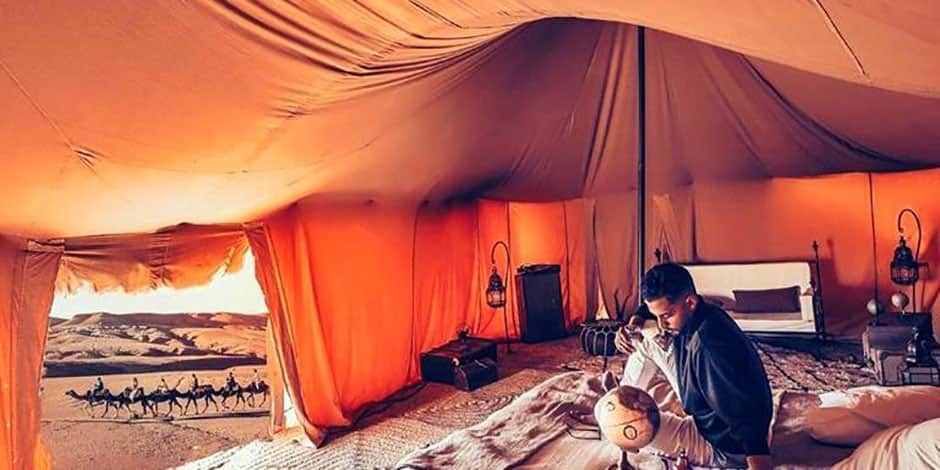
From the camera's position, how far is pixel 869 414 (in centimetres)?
241

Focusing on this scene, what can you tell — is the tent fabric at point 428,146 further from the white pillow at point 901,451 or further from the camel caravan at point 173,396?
the white pillow at point 901,451

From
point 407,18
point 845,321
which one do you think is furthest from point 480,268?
point 407,18

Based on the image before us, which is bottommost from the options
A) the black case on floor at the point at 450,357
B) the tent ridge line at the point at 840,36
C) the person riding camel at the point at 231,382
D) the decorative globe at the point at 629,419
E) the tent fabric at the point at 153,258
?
the black case on floor at the point at 450,357

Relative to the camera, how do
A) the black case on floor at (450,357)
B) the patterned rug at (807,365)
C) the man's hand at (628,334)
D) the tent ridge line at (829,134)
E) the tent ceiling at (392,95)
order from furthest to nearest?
the black case on floor at (450,357)
the tent ridge line at (829,134)
the patterned rug at (807,365)
the man's hand at (628,334)
the tent ceiling at (392,95)

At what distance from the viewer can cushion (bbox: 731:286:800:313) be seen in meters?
5.76

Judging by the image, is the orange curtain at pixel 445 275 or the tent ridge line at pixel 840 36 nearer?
the tent ridge line at pixel 840 36

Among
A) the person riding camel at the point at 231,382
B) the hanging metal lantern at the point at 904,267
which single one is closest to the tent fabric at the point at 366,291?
the person riding camel at the point at 231,382

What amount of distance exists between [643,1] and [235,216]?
3.14 meters

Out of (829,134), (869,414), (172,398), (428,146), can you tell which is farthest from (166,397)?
(829,134)

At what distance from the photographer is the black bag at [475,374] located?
5.18 metres

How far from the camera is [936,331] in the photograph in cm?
545

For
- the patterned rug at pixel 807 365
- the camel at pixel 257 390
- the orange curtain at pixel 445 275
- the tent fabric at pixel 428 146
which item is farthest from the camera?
the orange curtain at pixel 445 275

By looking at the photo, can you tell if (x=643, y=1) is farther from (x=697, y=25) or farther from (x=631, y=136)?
(x=631, y=136)

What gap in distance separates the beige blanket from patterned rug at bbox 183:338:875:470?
1.18 metres
